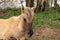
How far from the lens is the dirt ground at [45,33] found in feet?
29.6

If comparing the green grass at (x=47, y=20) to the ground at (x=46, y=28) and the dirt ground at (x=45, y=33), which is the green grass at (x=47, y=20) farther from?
the dirt ground at (x=45, y=33)

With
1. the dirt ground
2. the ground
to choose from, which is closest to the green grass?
the ground

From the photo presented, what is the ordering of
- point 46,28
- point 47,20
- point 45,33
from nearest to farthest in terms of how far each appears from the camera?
point 45,33, point 46,28, point 47,20

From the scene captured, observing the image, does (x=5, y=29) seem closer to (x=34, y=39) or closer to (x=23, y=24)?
(x=23, y=24)

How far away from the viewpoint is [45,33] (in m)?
9.45

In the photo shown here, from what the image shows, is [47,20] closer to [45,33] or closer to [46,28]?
[46,28]

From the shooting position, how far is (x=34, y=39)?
29.0ft

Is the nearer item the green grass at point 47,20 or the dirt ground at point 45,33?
the dirt ground at point 45,33

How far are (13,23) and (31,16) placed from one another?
0.66 m

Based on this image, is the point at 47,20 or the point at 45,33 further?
the point at 47,20

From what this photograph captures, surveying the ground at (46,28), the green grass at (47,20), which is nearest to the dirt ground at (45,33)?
the ground at (46,28)

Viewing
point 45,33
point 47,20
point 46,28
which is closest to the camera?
point 45,33

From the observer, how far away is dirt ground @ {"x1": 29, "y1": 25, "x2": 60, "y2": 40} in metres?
9.03

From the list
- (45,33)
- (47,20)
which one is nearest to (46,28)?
(45,33)
